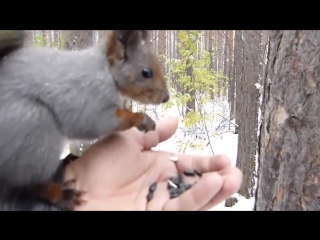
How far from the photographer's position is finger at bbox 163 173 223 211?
1089mm

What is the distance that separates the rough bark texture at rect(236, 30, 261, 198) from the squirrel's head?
271 centimetres

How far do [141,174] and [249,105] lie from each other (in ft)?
9.17

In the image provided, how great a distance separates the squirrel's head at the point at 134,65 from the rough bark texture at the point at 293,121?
697 mm

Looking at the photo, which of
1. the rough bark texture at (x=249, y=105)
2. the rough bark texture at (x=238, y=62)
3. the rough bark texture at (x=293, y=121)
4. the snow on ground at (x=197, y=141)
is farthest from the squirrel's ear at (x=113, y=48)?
the snow on ground at (x=197, y=141)

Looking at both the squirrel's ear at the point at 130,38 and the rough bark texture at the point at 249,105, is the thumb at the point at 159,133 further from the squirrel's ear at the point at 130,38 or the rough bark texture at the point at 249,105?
the rough bark texture at the point at 249,105

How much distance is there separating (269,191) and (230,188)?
86cm

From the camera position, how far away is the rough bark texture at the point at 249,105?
3.96 meters

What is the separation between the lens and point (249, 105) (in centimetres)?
399

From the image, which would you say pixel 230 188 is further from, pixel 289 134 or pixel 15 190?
pixel 289 134

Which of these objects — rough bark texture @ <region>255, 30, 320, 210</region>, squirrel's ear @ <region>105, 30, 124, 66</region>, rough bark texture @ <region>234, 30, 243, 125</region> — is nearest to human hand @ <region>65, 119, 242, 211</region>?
squirrel's ear @ <region>105, 30, 124, 66</region>

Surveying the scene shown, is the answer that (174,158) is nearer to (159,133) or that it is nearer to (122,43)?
(159,133)

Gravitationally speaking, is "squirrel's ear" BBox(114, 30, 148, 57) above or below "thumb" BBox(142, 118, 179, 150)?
above

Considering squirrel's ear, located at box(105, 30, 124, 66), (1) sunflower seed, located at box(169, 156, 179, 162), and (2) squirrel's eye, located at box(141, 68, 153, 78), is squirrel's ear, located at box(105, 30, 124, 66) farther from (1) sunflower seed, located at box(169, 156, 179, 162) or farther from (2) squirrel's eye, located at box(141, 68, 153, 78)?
(1) sunflower seed, located at box(169, 156, 179, 162)
